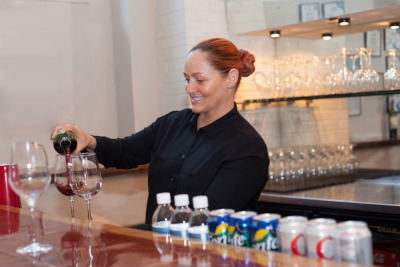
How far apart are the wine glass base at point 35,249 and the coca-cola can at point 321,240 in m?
0.68

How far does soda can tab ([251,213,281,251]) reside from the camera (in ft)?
3.90

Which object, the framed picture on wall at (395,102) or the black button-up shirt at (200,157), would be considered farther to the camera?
the framed picture on wall at (395,102)

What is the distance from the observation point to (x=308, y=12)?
3.73 m

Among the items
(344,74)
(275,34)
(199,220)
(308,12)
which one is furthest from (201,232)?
(275,34)

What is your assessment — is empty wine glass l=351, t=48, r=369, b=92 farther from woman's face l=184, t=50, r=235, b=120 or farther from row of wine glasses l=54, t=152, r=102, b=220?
row of wine glasses l=54, t=152, r=102, b=220

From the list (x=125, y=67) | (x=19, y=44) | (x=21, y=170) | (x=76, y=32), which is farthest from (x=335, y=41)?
(x=21, y=170)

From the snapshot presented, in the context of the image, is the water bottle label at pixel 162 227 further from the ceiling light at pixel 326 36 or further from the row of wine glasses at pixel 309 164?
the ceiling light at pixel 326 36

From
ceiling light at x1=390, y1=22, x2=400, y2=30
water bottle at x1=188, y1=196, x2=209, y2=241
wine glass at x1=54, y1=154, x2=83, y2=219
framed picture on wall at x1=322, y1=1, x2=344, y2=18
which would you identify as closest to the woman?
wine glass at x1=54, y1=154, x2=83, y2=219

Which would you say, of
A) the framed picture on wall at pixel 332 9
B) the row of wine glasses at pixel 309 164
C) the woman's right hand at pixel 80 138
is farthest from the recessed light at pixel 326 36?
the woman's right hand at pixel 80 138

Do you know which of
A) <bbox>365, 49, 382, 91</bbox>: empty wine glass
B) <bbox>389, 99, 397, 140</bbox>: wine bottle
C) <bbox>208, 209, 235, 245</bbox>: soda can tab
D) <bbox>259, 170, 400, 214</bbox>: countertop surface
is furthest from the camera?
<bbox>389, 99, 397, 140</bbox>: wine bottle

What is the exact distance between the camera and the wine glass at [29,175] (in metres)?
1.46

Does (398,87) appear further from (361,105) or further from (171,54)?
(171,54)

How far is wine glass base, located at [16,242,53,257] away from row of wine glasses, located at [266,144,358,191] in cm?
242

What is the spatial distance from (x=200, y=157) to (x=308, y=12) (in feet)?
5.78
